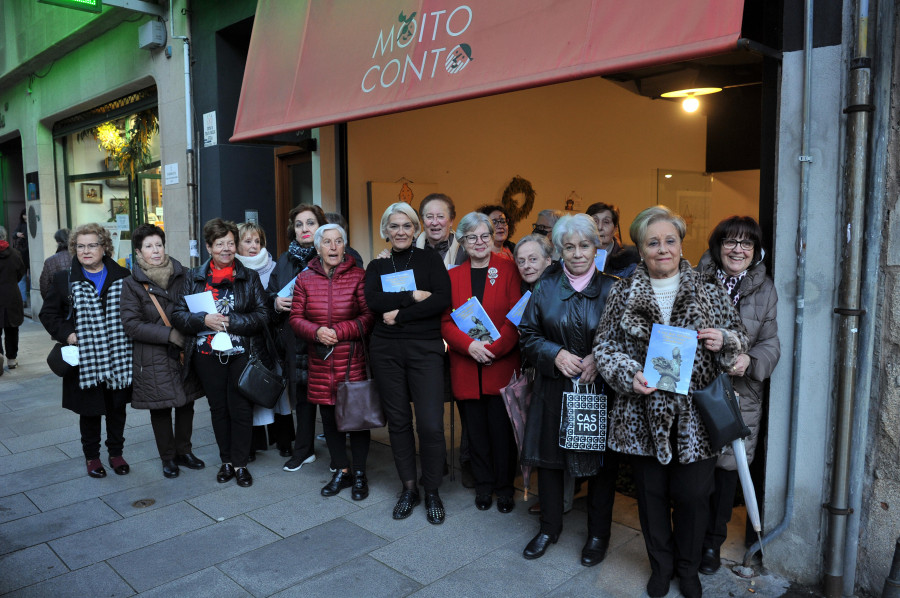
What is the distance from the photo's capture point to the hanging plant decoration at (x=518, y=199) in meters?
8.59

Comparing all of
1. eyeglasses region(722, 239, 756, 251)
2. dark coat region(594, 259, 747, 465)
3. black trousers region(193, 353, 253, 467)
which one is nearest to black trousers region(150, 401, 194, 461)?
black trousers region(193, 353, 253, 467)

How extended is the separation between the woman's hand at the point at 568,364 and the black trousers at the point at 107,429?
3.26 metres

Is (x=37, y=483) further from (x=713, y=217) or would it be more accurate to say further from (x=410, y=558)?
(x=713, y=217)

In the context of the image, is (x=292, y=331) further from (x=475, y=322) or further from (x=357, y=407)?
(x=475, y=322)

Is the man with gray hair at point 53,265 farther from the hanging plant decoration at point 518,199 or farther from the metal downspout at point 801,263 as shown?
the metal downspout at point 801,263

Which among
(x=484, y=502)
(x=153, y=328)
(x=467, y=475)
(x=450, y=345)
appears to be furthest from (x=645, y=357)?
(x=153, y=328)

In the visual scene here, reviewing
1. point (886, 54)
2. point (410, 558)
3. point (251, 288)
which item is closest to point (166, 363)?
point (251, 288)

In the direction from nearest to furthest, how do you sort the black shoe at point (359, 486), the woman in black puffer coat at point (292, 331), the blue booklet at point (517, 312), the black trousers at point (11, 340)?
the blue booklet at point (517, 312) < the black shoe at point (359, 486) < the woman in black puffer coat at point (292, 331) < the black trousers at point (11, 340)

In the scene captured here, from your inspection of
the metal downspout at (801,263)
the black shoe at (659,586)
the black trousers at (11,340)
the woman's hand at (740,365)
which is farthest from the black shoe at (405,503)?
the black trousers at (11,340)

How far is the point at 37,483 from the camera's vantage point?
482cm

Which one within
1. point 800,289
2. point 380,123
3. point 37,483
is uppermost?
point 380,123

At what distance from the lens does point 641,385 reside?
118 inches

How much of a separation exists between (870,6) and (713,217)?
28.1ft

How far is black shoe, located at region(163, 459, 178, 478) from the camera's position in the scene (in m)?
4.86
